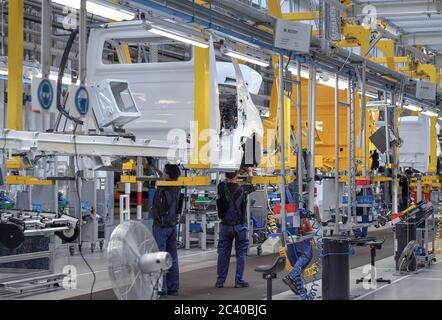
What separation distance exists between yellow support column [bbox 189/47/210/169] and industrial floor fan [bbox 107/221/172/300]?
331cm

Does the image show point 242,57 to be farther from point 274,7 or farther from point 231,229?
point 231,229

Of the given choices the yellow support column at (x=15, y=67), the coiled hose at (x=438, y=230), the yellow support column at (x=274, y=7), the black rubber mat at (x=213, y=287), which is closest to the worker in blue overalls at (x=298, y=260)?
the black rubber mat at (x=213, y=287)

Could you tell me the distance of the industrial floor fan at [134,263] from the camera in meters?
4.72

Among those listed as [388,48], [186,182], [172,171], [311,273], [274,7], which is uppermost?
[388,48]

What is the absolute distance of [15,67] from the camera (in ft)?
23.5

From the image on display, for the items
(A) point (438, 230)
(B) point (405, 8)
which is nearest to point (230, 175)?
(B) point (405, 8)

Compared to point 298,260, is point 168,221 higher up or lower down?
higher up

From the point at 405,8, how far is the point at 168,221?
272 inches

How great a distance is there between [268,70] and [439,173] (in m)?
5.74

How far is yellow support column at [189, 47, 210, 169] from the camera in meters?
8.45

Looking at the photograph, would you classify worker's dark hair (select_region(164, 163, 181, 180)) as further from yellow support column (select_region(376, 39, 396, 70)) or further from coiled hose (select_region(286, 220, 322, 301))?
yellow support column (select_region(376, 39, 396, 70))

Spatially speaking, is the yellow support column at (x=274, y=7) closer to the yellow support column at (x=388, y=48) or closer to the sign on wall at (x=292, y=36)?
the sign on wall at (x=292, y=36)

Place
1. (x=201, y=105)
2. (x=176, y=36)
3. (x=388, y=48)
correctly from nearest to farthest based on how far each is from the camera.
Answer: (x=176, y=36) → (x=201, y=105) → (x=388, y=48)

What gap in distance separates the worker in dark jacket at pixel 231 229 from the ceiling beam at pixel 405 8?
5081 mm
